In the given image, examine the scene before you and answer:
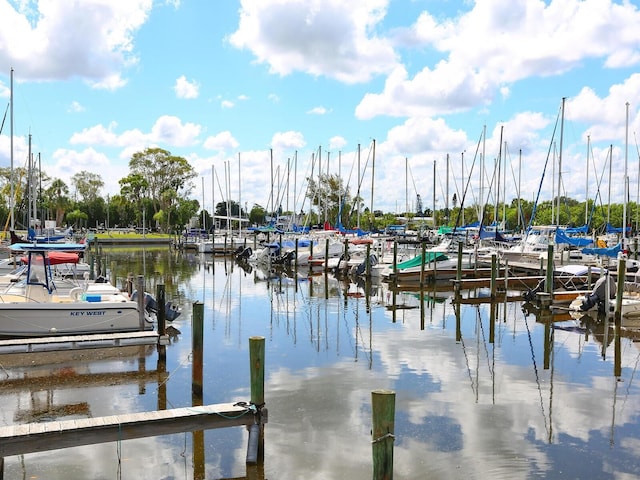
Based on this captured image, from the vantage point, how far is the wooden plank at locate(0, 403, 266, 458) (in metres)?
7.69

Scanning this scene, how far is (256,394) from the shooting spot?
29.6 ft

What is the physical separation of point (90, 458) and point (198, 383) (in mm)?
3258

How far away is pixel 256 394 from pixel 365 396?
14.5 ft

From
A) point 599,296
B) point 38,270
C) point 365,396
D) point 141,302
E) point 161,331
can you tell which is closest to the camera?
point 365,396

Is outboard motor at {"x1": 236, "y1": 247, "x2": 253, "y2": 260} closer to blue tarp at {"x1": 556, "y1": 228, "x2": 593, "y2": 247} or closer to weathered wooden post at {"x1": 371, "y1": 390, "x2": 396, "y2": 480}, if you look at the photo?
blue tarp at {"x1": 556, "y1": 228, "x2": 593, "y2": 247}

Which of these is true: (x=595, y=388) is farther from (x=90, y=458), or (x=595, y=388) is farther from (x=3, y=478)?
(x=3, y=478)

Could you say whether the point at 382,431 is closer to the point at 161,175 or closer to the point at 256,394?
the point at 256,394

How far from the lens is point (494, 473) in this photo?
30.1 ft

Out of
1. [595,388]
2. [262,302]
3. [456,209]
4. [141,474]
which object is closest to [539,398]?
[595,388]

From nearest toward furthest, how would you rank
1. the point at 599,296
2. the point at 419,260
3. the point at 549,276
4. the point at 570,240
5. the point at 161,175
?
the point at 599,296
the point at 549,276
the point at 419,260
the point at 570,240
the point at 161,175

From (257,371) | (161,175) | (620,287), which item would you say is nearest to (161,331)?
(257,371)

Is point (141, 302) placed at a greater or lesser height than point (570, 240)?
lesser

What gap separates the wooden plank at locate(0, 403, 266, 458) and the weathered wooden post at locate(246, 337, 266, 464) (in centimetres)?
16

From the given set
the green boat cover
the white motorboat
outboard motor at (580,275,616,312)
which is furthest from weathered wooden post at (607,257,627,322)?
the white motorboat
